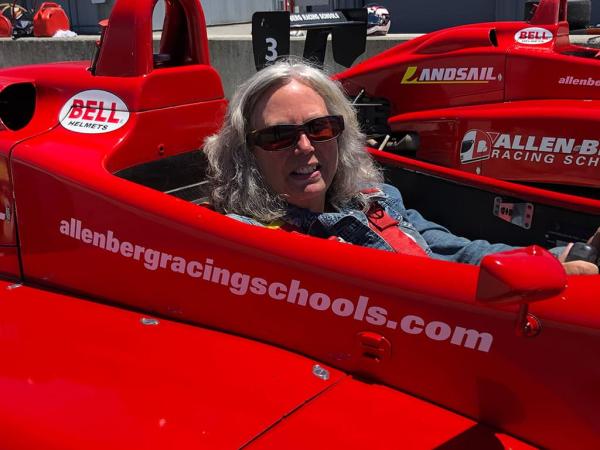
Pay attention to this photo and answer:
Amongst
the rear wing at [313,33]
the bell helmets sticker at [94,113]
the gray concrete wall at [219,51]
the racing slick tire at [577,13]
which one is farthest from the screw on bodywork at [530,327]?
the racing slick tire at [577,13]

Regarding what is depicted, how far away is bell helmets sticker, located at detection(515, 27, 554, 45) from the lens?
14.6 ft

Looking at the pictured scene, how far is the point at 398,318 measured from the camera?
150 cm

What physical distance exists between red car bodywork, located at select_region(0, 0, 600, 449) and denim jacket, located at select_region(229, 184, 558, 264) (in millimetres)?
264

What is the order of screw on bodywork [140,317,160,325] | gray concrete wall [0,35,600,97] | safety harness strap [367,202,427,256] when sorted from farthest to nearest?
1. gray concrete wall [0,35,600,97]
2. safety harness strap [367,202,427,256]
3. screw on bodywork [140,317,160,325]

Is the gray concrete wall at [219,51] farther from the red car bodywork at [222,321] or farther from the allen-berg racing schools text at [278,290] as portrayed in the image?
the allen-berg racing schools text at [278,290]

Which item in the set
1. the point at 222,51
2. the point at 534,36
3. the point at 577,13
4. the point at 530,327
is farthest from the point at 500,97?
the point at 222,51

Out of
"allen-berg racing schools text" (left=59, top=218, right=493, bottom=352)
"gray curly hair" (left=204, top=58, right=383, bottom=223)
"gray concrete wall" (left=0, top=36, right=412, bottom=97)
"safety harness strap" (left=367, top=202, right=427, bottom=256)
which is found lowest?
"gray concrete wall" (left=0, top=36, right=412, bottom=97)

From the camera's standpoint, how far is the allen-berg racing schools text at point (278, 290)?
1450 millimetres

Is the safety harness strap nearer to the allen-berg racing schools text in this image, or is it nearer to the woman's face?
the woman's face

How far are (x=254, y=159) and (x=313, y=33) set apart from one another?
3365 millimetres

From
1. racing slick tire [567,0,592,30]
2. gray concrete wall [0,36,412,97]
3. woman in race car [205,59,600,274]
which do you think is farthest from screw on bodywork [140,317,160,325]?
racing slick tire [567,0,592,30]

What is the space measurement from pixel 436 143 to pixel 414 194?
5.58 ft

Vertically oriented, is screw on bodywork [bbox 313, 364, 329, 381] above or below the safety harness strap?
below

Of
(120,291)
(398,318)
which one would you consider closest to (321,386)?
(398,318)
